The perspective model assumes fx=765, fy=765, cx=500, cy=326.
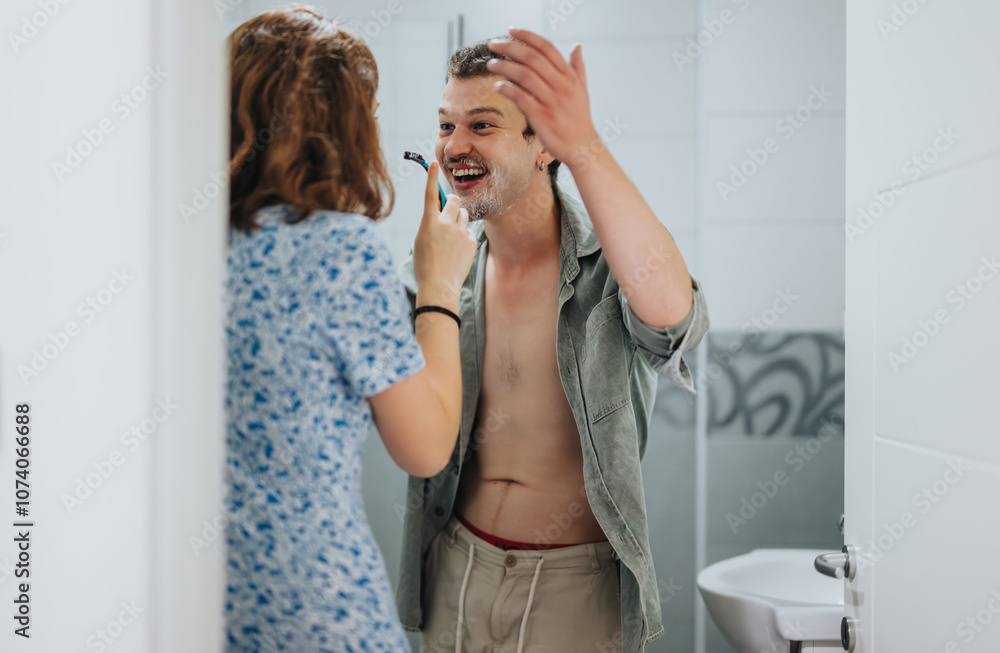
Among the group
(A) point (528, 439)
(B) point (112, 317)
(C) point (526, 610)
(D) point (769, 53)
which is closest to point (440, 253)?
(B) point (112, 317)

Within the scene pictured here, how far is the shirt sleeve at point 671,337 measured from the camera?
0.81 meters

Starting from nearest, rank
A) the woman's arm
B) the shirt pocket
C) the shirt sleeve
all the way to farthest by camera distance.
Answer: the woman's arm → the shirt sleeve → the shirt pocket

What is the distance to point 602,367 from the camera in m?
0.93

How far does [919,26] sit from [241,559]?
78cm

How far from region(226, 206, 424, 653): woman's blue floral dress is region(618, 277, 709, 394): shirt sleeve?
1.12 feet

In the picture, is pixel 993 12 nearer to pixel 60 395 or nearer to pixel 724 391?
pixel 60 395

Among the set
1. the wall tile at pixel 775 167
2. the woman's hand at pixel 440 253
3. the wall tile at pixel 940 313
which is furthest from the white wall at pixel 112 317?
the wall tile at pixel 775 167

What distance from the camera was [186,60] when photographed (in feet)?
1.60

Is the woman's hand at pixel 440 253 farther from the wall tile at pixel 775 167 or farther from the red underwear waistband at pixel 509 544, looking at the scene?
the wall tile at pixel 775 167

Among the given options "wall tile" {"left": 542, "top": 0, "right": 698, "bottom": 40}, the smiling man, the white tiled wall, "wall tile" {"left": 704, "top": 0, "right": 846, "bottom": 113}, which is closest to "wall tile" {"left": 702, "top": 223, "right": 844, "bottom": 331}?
the white tiled wall

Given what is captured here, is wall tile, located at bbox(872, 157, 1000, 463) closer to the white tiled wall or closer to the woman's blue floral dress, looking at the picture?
the woman's blue floral dress

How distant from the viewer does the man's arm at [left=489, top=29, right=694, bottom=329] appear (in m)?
0.64

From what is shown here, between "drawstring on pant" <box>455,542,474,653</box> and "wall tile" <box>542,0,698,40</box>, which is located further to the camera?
"wall tile" <box>542,0,698,40</box>

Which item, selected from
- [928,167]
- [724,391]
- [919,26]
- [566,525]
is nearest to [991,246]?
[928,167]
